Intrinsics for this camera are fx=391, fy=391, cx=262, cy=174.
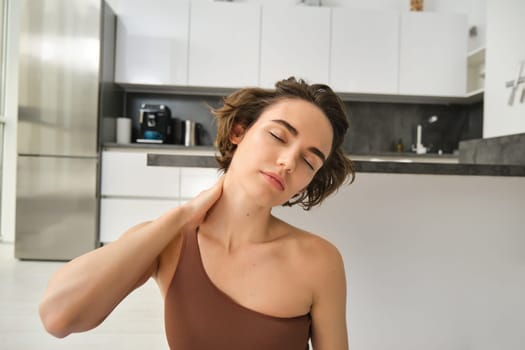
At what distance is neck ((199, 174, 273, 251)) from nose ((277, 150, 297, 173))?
0.14m

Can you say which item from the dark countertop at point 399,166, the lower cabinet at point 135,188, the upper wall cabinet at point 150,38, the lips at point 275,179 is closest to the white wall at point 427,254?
the dark countertop at point 399,166

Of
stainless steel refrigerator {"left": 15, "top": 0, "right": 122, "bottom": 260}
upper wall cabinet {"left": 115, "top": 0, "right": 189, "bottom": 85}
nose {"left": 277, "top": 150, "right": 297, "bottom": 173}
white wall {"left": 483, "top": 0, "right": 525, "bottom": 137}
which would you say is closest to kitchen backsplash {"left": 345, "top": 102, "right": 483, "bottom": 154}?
white wall {"left": 483, "top": 0, "right": 525, "bottom": 137}

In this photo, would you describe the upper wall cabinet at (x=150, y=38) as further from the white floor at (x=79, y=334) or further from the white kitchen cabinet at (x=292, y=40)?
the white floor at (x=79, y=334)

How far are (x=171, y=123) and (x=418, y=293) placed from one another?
3.28 meters

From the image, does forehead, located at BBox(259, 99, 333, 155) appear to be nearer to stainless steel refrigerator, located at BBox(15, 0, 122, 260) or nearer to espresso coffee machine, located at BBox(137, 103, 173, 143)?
stainless steel refrigerator, located at BBox(15, 0, 122, 260)

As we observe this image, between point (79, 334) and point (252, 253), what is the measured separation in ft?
5.24

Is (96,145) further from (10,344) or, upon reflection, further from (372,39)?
(372,39)

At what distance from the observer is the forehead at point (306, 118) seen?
3.00 feet

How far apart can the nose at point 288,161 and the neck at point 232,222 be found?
0.14 m

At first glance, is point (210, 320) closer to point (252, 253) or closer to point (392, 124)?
point (252, 253)

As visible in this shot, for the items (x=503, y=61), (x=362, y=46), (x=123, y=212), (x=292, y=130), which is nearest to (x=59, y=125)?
(x=123, y=212)

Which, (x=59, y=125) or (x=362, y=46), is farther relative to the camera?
(x=362, y=46)

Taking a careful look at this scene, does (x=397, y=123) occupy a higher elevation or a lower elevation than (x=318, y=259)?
higher

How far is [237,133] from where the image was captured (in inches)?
40.9
